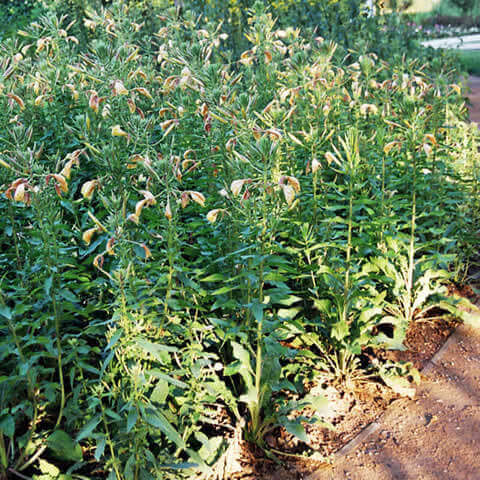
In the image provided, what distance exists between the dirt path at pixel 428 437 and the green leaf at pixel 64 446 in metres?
1.04

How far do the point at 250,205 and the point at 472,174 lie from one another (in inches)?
98.5

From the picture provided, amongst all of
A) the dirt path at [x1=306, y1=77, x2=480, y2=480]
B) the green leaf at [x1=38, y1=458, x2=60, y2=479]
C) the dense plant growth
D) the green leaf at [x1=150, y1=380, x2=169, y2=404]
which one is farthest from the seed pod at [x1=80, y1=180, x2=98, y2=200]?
the dirt path at [x1=306, y1=77, x2=480, y2=480]

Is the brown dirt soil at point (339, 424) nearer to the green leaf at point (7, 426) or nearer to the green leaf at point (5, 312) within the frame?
the green leaf at point (7, 426)

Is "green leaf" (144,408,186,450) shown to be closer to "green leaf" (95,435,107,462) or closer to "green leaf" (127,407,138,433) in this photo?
"green leaf" (127,407,138,433)

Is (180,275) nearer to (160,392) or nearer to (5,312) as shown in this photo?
(160,392)

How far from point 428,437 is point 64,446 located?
172cm

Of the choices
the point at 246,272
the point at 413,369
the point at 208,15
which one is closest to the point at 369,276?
the point at 413,369

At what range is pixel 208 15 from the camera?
8281 millimetres

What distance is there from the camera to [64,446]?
2.26 m

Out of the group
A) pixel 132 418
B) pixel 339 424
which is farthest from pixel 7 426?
pixel 339 424

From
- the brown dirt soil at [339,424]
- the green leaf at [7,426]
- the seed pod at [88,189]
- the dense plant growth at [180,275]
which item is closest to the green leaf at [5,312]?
the dense plant growth at [180,275]

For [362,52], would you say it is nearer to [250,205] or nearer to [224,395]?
[250,205]

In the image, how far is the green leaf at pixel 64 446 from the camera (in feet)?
7.38

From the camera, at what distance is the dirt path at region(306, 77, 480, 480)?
2.45 m
